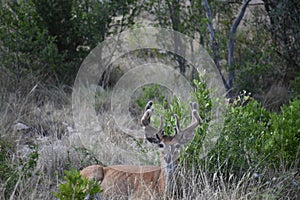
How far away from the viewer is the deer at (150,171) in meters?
4.40

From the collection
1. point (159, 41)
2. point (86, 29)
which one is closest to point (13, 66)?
point (86, 29)

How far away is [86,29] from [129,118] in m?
2.58

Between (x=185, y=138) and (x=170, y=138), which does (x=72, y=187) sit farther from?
(x=185, y=138)

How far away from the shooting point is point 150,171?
4699 millimetres

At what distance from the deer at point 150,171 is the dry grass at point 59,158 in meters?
0.14

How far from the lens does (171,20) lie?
927cm

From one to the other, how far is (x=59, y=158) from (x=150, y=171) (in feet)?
4.14

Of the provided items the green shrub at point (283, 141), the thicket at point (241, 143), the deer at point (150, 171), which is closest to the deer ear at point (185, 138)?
the deer at point (150, 171)

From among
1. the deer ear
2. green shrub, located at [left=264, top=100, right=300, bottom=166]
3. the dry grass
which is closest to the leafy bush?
the dry grass

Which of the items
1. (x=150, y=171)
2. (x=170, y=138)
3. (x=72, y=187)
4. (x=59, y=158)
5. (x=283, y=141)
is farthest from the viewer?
(x=59, y=158)

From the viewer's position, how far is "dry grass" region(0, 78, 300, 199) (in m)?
4.32

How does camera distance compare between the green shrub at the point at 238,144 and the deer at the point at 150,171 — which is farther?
the green shrub at the point at 238,144

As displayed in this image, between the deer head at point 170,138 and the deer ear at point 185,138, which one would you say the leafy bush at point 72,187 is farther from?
the deer ear at point 185,138

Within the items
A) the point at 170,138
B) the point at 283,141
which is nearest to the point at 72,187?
the point at 170,138
